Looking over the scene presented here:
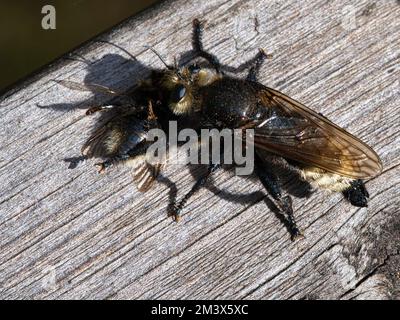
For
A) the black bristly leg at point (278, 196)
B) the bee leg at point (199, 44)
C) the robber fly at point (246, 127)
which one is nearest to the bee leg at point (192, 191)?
the robber fly at point (246, 127)

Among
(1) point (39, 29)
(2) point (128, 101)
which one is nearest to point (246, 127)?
(2) point (128, 101)

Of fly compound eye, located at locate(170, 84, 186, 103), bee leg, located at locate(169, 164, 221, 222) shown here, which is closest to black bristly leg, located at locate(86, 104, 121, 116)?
fly compound eye, located at locate(170, 84, 186, 103)

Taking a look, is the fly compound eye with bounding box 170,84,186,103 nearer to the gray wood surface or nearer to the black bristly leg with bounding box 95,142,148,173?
the gray wood surface

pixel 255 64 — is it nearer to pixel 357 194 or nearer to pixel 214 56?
pixel 214 56

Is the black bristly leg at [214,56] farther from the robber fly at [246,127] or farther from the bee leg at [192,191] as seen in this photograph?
the bee leg at [192,191]

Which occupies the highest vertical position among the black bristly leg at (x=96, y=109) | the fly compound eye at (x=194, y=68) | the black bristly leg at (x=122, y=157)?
the fly compound eye at (x=194, y=68)
